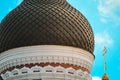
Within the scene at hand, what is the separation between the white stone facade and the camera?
18.5 metres

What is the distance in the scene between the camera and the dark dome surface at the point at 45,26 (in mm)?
18641

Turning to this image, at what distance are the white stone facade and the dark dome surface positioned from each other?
23 cm

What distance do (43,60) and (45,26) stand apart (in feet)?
4.81

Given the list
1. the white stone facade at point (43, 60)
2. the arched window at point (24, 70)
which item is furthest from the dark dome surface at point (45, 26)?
the arched window at point (24, 70)

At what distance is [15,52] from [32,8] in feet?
7.05

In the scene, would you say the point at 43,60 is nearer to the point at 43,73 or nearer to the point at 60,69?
the point at 43,73

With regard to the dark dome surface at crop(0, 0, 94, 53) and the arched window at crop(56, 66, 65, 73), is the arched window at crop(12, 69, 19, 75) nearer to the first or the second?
the dark dome surface at crop(0, 0, 94, 53)

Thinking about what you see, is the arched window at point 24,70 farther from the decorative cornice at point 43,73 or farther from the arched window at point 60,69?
the arched window at point 60,69

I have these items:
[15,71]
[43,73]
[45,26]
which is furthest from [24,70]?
[45,26]

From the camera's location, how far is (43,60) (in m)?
18.6

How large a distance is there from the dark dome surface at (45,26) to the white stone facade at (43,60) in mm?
232

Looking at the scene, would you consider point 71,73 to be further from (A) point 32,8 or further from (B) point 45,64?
(A) point 32,8

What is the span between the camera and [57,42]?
18.6 m

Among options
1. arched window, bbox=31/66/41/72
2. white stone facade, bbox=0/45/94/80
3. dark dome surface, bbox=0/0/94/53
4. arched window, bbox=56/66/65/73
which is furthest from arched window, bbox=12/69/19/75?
arched window, bbox=56/66/65/73
